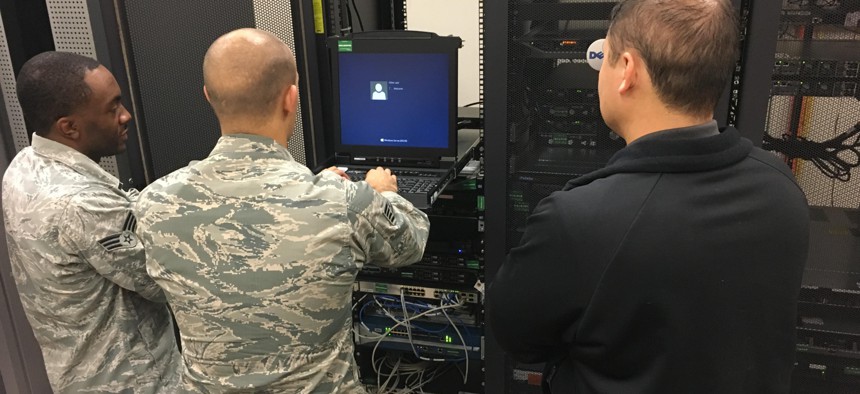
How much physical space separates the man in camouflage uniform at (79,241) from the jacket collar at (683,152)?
1.17 metres

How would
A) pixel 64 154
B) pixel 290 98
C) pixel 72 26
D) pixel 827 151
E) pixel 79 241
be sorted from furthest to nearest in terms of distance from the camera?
1. pixel 72 26
2. pixel 827 151
3. pixel 64 154
4. pixel 79 241
5. pixel 290 98

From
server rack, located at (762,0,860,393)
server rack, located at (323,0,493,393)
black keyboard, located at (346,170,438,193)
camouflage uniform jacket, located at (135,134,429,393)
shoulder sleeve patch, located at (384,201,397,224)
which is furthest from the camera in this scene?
server rack, located at (323,0,493,393)

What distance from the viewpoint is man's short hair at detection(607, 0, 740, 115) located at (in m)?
0.95

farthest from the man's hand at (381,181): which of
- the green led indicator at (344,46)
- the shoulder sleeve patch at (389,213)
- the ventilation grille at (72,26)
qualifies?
the ventilation grille at (72,26)

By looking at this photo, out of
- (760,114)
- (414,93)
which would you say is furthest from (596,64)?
(414,93)

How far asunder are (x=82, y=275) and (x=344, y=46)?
3.29 ft

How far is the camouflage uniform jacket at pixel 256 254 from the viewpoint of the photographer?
120cm

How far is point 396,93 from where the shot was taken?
6.50 feet

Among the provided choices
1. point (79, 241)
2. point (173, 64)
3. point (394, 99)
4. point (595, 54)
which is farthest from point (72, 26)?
point (595, 54)

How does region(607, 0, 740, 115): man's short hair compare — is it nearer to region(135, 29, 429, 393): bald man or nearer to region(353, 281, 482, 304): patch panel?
region(135, 29, 429, 393): bald man

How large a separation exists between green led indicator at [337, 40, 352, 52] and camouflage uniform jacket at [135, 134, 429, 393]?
0.79 meters

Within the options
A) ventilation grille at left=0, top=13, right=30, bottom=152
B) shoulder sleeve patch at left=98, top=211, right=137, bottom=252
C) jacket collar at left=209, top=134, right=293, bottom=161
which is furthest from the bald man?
ventilation grille at left=0, top=13, right=30, bottom=152

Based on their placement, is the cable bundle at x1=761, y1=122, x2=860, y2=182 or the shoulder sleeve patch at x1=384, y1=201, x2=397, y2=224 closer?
the shoulder sleeve patch at x1=384, y1=201, x2=397, y2=224

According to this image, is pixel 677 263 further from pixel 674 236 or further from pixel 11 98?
pixel 11 98
